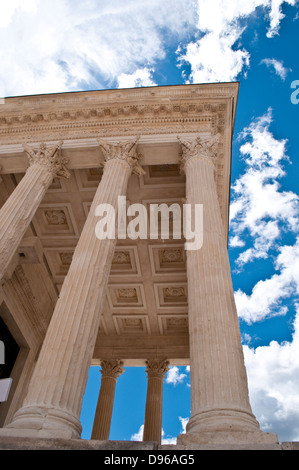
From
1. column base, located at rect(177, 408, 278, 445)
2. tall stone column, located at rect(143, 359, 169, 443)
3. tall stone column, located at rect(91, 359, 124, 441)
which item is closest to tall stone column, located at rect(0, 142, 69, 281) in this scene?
column base, located at rect(177, 408, 278, 445)

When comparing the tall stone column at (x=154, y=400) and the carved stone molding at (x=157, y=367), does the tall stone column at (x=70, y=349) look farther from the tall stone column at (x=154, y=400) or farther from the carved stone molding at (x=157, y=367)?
the carved stone molding at (x=157, y=367)

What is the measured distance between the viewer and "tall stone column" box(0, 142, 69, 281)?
12367 mm

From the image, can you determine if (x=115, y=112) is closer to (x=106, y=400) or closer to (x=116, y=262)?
(x=116, y=262)

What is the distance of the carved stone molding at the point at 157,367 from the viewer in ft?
73.0

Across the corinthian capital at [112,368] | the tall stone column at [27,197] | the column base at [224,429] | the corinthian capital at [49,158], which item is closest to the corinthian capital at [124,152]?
the corinthian capital at [49,158]

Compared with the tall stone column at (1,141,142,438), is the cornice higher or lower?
higher

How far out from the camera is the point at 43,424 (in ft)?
23.2

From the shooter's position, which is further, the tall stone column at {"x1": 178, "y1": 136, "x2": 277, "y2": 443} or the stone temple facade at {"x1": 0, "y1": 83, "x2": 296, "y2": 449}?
the stone temple facade at {"x1": 0, "y1": 83, "x2": 296, "y2": 449}

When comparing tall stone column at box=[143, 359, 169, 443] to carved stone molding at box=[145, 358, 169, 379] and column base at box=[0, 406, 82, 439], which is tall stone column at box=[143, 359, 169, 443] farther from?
column base at box=[0, 406, 82, 439]

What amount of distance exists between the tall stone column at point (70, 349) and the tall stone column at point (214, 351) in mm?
2590

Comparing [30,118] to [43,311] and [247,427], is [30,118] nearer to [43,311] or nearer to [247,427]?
[43,311]

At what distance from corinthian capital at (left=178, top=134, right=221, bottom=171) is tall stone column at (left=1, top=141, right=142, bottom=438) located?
13.5 ft

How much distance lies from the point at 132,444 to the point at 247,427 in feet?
7.50
